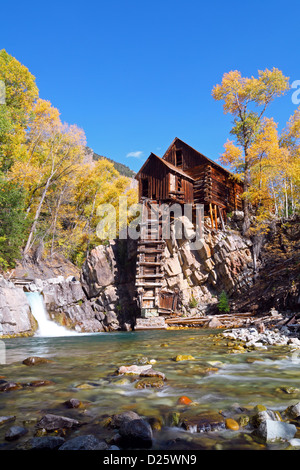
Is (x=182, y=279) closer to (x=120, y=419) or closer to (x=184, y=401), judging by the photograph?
(x=184, y=401)

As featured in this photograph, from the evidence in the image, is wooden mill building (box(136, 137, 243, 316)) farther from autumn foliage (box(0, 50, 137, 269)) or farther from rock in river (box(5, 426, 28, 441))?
rock in river (box(5, 426, 28, 441))

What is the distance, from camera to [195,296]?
2550cm

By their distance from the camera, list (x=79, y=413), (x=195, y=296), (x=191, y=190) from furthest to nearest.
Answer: (x=191, y=190)
(x=195, y=296)
(x=79, y=413)

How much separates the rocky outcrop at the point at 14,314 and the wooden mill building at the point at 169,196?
28.0 feet

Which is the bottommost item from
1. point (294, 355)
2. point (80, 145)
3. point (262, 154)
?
point (294, 355)

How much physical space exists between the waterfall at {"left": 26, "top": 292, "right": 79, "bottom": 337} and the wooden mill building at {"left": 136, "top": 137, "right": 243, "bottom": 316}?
6.39 metres

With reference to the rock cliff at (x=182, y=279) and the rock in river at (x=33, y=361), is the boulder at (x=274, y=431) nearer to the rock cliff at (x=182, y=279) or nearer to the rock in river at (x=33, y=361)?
the rock in river at (x=33, y=361)

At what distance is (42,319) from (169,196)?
16.6 metres

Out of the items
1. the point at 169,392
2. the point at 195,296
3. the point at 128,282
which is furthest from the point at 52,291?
the point at 169,392

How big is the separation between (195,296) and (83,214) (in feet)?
71.4

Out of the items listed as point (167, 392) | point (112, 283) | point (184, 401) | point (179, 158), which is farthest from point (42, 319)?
point (179, 158)

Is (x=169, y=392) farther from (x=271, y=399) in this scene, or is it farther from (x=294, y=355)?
(x=294, y=355)
